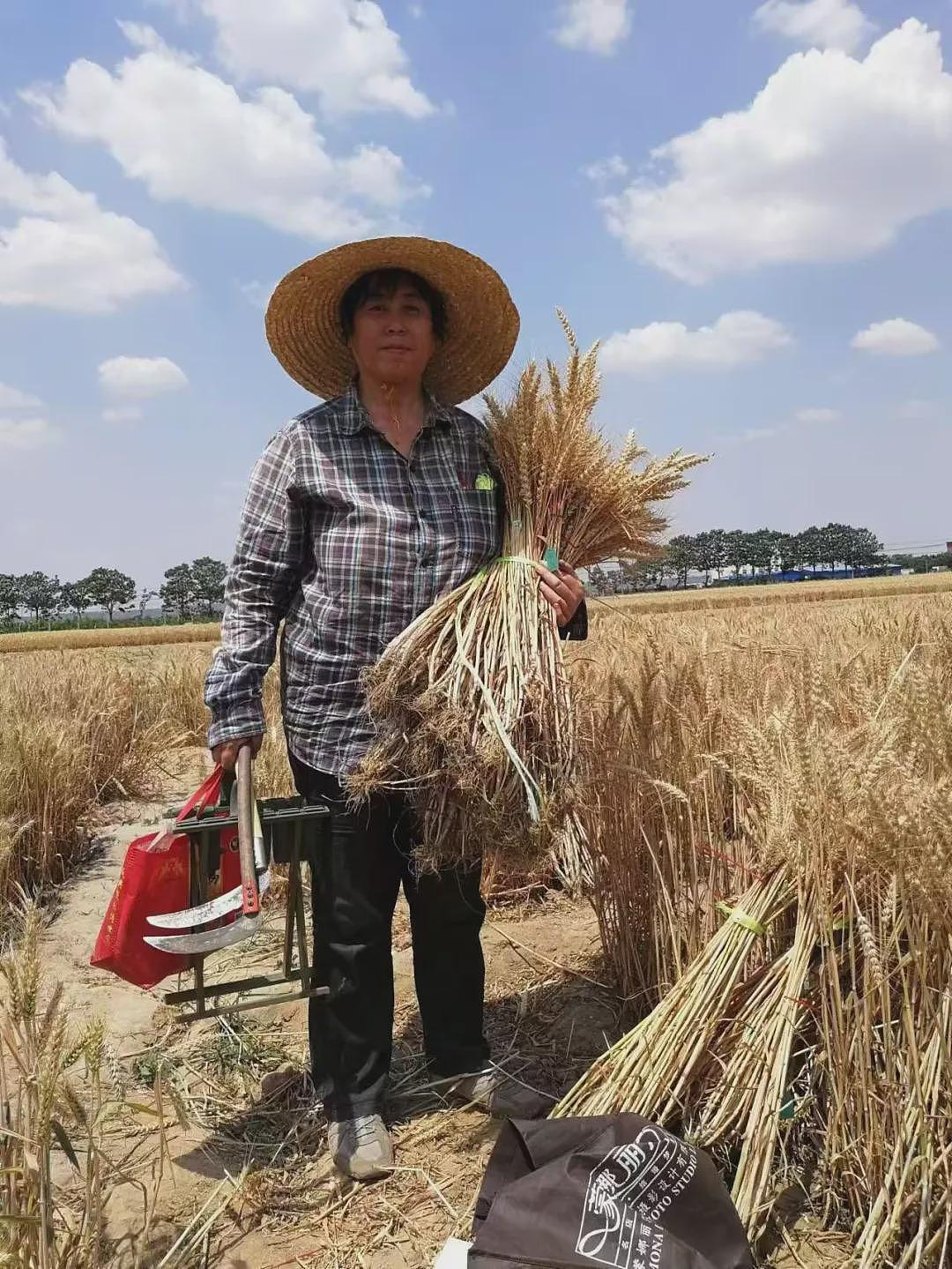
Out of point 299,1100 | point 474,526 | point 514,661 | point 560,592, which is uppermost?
point 474,526

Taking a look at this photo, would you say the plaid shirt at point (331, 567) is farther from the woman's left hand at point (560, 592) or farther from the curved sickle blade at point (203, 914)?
the curved sickle blade at point (203, 914)

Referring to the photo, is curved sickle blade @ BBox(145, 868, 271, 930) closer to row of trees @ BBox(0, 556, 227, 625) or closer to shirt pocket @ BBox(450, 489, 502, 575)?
shirt pocket @ BBox(450, 489, 502, 575)

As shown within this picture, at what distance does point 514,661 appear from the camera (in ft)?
5.44

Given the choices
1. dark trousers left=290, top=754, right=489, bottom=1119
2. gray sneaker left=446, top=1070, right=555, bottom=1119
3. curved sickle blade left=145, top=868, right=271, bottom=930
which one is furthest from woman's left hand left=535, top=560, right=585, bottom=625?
gray sneaker left=446, top=1070, right=555, bottom=1119

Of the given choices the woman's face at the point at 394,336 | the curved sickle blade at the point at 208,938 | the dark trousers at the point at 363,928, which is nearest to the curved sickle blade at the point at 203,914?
the curved sickle blade at the point at 208,938

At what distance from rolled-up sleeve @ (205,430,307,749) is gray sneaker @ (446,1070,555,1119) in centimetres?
94

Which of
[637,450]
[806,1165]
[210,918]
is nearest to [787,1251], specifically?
[806,1165]

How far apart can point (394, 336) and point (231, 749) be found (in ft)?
3.04

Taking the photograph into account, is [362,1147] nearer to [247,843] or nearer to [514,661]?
[247,843]

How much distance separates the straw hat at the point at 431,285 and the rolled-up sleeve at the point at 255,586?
378mm

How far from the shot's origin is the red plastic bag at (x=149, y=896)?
5.42 ft

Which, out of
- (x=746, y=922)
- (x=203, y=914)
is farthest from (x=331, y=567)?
(x=746, y=922)

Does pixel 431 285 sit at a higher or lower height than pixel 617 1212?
higher

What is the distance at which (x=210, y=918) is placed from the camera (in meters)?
1.63
